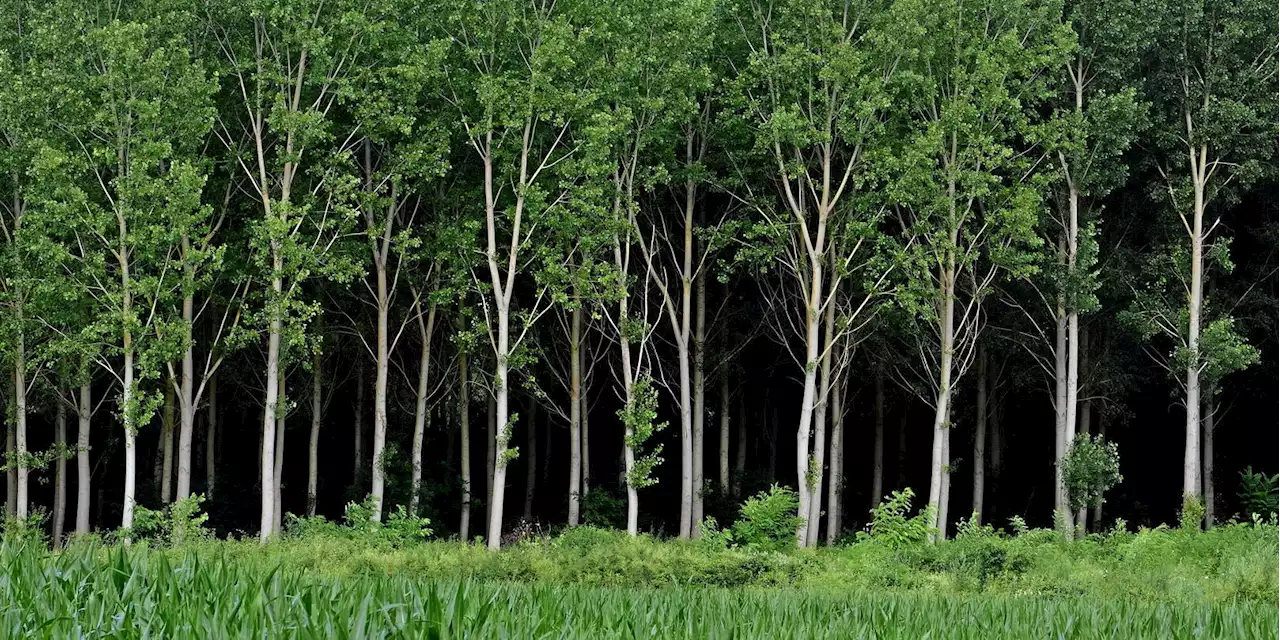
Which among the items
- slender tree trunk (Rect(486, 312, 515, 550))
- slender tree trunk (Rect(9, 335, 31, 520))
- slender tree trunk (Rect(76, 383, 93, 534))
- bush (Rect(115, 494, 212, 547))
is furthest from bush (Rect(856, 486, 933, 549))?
slender tree trunk (Rect(9, 335, 31, 520))

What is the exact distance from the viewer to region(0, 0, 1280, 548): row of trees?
2478 cm

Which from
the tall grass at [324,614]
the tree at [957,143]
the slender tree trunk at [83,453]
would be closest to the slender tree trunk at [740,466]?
the tree at [957,143]

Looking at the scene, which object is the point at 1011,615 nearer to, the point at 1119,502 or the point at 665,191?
the point at 665,191

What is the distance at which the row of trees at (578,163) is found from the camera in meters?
24.8

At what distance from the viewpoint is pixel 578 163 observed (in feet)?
Result: 86.4

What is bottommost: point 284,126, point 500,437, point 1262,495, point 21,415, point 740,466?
point 740,466

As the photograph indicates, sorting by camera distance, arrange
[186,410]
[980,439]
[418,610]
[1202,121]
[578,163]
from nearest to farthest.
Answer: [418,610] → [186,410] → [578,163] → [1202,121] → [980,439]

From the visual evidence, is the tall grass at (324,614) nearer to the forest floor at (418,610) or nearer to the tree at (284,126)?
the forest floor at (418,610)

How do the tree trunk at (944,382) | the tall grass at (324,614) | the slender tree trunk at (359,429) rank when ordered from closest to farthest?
the tall grass at (324,614)
the tree trunk at (944,382)
the slender tree trunk at (359,429)

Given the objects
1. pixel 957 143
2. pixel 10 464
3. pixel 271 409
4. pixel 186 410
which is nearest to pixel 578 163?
pixel 271 409

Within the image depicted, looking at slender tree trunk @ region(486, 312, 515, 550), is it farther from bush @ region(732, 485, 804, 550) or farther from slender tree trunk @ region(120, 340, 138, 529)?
slender tree trunk @ region(120, 340, 138, 529)

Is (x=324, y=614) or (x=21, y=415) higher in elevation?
(x=324, y=614)

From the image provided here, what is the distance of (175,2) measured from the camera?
83.6 ft

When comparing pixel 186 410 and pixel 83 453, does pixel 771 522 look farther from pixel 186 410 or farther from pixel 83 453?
pixel 83 453
